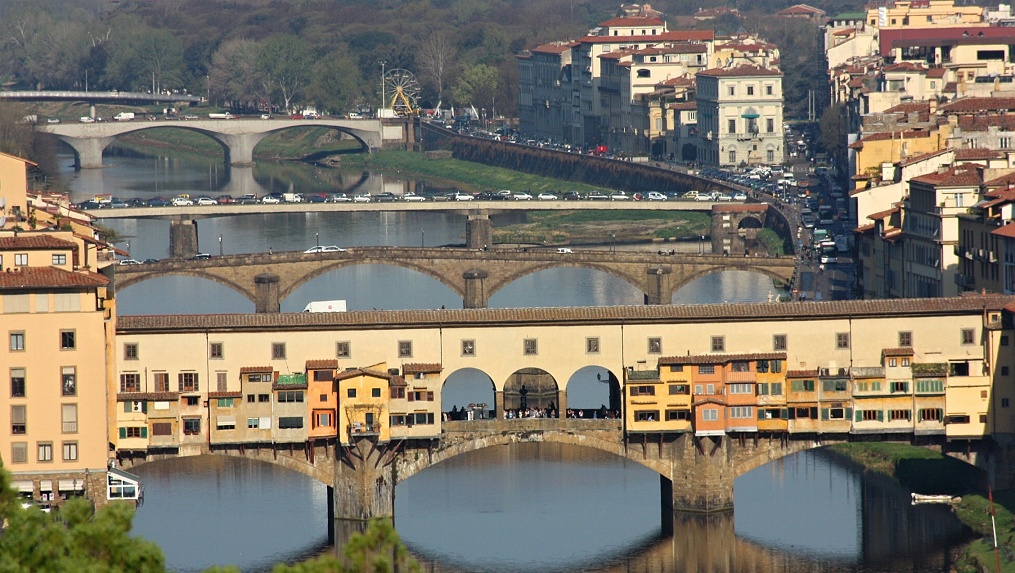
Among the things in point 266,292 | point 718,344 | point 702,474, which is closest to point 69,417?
point 702,474

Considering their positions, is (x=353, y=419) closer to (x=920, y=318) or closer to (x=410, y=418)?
(x=410, y=418)

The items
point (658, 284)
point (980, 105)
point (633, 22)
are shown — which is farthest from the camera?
point (633, 22)

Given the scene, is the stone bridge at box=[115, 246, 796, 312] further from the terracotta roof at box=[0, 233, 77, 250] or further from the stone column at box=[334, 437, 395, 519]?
the stone column at box=[334, 437, 395, 519]

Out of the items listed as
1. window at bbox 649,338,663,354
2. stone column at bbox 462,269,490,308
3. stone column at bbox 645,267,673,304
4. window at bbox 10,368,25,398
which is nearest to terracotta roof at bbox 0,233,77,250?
window at bbox 10,368,25,398

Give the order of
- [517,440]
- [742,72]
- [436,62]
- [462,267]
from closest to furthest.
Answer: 1. [517,440]
2. [462,267]
3. [742,72]
4. [436,62]

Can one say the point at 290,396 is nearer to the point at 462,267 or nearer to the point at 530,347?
the point at 530,347
